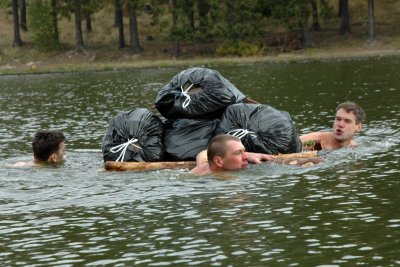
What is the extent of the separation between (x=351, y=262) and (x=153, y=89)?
27515mm

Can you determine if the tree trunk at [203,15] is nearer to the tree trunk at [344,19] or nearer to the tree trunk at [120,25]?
the tree trunk at [120,25]

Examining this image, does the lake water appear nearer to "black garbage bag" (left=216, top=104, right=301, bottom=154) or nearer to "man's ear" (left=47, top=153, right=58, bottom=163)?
"man's ear" (left=47, top=153, right=58, bottom=163)

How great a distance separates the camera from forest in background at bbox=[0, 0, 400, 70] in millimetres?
61031

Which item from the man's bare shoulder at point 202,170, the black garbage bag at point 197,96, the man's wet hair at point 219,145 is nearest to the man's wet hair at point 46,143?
the black garbage bag at point 197,96

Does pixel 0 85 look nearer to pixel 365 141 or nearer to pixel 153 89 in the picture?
pixel 153 89

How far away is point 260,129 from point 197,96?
1.27 metres

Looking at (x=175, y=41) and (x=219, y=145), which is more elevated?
(x=219, y=145)

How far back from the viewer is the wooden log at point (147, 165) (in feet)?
47.6

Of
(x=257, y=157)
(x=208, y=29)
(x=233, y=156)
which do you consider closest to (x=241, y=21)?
(x=208, y=29)

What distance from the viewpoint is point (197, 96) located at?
15531mm

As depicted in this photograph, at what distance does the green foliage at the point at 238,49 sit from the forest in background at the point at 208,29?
0.06 m

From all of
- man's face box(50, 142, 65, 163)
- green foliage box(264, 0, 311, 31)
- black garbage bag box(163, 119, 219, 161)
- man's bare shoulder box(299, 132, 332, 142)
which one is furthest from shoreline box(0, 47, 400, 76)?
man's face box(50, 142, 65, 163)

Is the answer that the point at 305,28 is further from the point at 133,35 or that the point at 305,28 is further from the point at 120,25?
→ the point at 120,25

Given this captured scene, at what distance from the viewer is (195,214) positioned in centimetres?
1104
